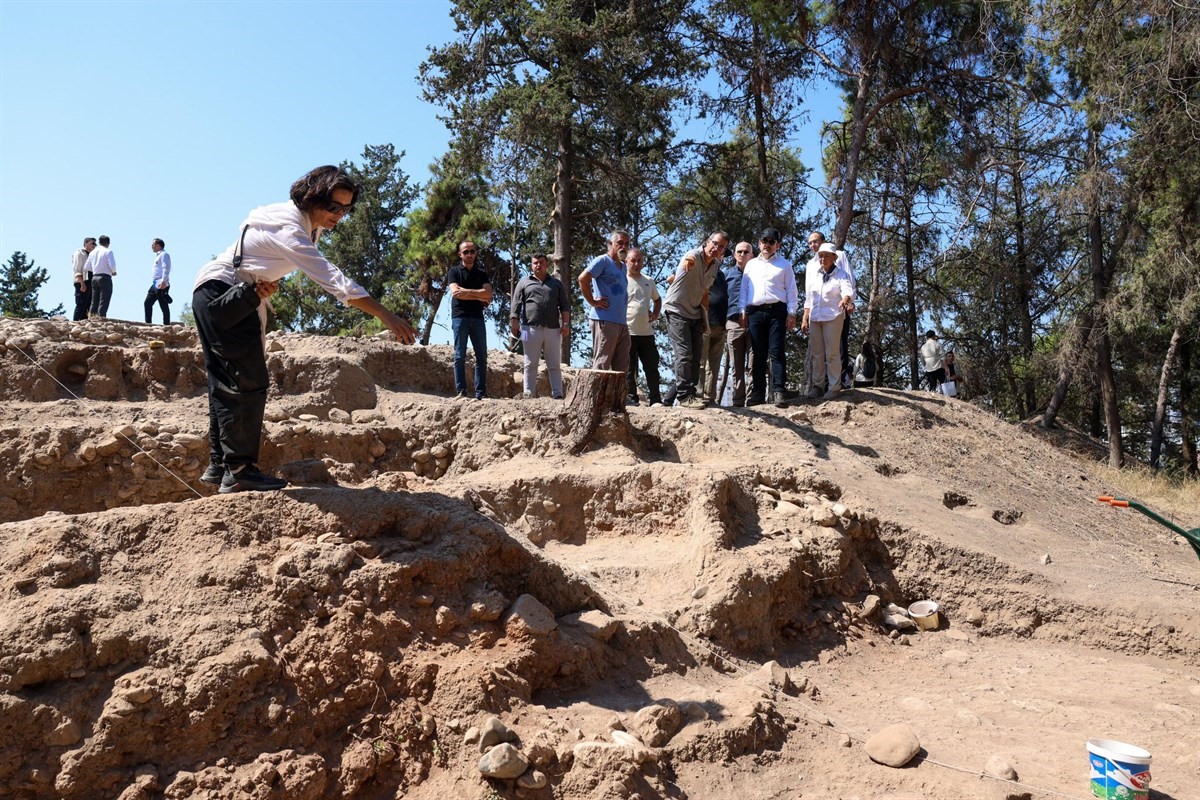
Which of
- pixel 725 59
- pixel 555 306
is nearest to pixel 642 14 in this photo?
pixel 725 59

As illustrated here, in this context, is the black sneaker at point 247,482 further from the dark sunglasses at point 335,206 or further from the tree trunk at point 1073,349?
the tree trunk at point 1073,349

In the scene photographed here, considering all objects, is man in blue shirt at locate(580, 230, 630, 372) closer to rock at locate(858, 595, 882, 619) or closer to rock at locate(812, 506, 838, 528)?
rock at locate(812, 506, 838, 528)

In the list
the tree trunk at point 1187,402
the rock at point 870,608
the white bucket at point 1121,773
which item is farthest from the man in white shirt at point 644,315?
the tree trunk at point 1187,402

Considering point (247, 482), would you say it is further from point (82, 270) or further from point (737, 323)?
point (82, 270)

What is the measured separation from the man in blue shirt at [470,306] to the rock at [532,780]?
16.6 ft

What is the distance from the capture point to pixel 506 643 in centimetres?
398

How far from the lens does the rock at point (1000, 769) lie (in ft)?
13.3

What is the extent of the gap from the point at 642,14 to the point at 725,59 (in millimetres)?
1999

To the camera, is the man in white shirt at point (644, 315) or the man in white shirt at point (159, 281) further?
the man in white shirt at point (159, 281)

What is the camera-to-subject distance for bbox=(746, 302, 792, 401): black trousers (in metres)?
8.59

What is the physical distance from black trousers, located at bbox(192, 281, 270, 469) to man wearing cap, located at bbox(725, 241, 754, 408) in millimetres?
5819

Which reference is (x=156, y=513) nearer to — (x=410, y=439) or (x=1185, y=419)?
(x=410, y=439)

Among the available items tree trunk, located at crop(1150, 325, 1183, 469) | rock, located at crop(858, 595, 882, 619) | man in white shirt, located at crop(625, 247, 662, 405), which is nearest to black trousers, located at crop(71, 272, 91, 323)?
man in white shirt, located at crop(625, 247, 662, 405)

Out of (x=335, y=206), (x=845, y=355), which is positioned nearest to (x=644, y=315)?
(x=845, y=355)
